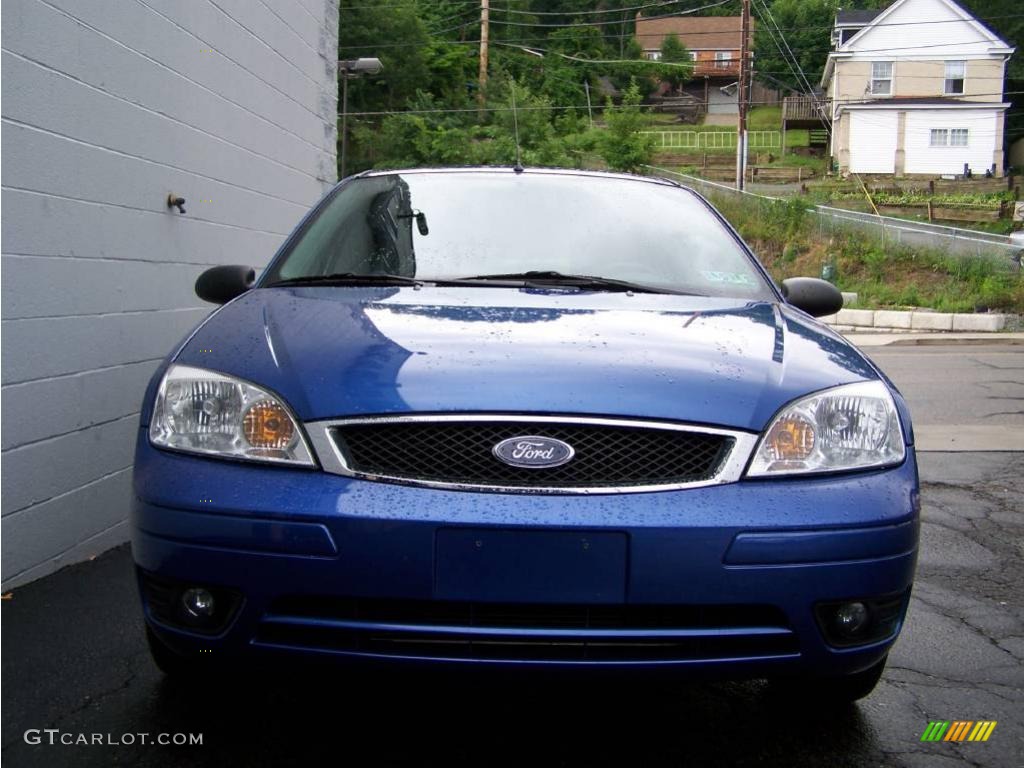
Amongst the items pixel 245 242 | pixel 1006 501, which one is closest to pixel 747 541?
pixel 1006 501

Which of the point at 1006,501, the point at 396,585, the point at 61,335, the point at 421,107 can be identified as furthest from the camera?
the point at 421,107

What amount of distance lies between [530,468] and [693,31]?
85089mm

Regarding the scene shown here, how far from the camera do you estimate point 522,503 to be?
85.7 inches

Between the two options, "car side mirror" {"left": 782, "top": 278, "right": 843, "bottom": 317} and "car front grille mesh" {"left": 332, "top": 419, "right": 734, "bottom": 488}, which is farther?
"car side mirror" {"left": 782, "top": 278, "right": 843, "bottom": 317}

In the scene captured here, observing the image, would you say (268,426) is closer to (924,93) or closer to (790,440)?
(790,440)

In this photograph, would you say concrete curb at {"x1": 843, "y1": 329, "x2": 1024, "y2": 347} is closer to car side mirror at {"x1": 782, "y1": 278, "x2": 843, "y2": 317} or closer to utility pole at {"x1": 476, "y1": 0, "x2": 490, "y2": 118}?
car side mirror at {"x1": 782, "y1": 278, "x2": 843, "y2": 317}

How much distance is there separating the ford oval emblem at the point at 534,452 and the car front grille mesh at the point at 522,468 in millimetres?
11

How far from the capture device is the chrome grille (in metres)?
2.23

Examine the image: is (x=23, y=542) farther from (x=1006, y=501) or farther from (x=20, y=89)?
(x=1006, y=501)

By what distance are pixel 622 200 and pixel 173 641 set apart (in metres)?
2.27

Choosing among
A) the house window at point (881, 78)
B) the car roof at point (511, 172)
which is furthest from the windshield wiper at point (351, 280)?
the house window at point (881, 78)

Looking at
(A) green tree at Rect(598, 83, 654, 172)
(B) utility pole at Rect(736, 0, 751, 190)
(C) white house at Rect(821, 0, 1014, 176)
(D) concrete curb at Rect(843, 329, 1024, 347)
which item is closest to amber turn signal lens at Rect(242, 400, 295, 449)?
(D) concrete curb at Rect(843, 329, 1024, 347)

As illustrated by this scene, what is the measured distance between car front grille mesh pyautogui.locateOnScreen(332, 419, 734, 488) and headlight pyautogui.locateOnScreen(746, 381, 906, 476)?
116mm

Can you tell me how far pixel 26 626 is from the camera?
3.43 m
